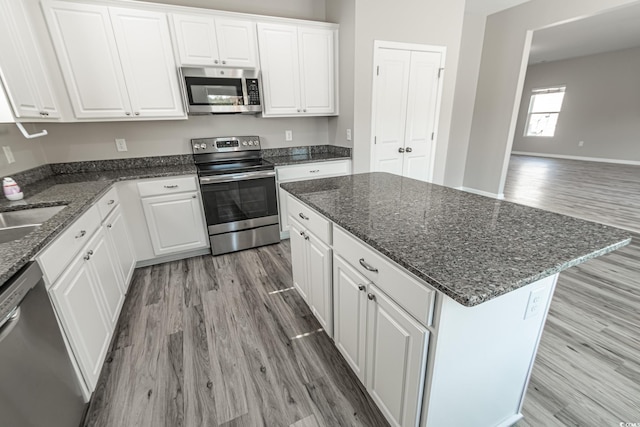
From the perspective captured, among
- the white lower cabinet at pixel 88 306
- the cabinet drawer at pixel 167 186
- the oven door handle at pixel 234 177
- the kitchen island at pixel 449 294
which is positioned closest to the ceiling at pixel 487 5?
the oven door handle at pixel 234 177

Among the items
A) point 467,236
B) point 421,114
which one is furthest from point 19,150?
point 421,114

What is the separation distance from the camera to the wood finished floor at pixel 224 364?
4.59 feet

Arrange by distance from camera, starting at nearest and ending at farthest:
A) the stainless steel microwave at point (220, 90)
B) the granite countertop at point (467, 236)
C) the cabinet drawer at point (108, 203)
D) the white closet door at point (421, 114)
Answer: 1. the granite countertop at point (467, 236)
2. the cabinet drawer at point (108, 203)
3. the stainless steel microwave at point (220, 90)
4. the white closet door at point (421, 114)

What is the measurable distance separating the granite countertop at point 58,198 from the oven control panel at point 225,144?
230 mm

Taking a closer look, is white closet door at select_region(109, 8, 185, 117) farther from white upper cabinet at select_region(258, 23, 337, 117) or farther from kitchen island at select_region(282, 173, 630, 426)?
kitchen island at select_region(282, 173, 630, 426)

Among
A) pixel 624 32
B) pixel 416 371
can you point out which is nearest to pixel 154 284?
pixel 416 371

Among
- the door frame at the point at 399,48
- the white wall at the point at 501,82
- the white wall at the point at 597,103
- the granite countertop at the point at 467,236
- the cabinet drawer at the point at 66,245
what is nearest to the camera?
the granite countertop at the point at 467,236

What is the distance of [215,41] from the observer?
270 cm

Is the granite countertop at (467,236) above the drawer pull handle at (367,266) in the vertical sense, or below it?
above

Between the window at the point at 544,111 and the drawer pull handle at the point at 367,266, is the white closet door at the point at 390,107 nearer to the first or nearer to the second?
the drawer pull handle at the point at 367,266

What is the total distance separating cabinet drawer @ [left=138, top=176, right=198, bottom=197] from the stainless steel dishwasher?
158 cm

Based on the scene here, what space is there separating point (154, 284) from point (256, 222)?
44.0 inches

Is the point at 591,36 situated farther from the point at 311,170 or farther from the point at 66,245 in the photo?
the point at 66,245

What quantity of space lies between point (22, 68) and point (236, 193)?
172cm
